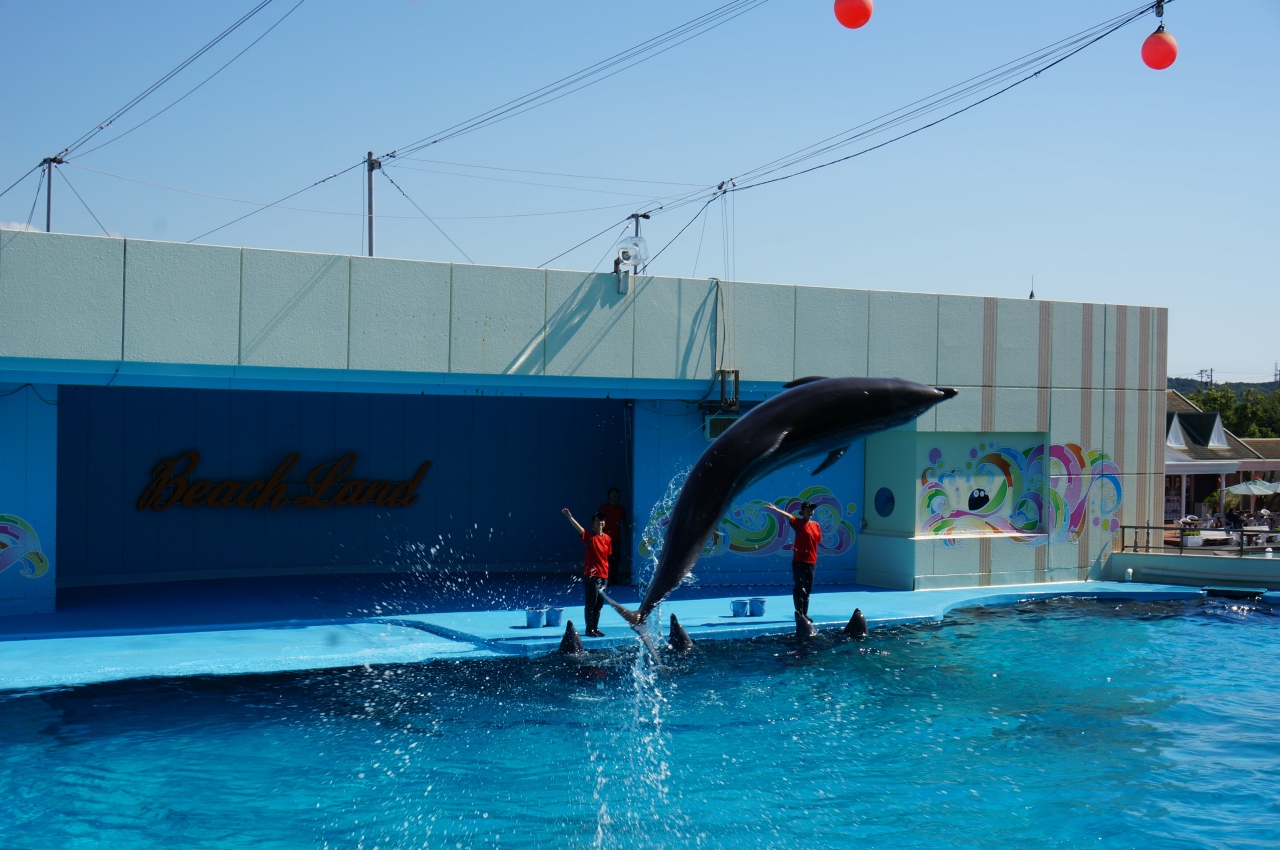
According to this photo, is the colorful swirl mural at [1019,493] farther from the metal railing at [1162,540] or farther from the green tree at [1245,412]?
the green tree at [1245,412]

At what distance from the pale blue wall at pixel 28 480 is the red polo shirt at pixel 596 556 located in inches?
240

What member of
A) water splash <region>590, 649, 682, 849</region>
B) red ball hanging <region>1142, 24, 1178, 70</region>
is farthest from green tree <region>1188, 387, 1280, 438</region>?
water splash <region>590, 649, 682, 849</region>

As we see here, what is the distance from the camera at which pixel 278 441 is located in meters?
16.5

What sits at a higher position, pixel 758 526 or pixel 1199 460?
pixel 1199 460

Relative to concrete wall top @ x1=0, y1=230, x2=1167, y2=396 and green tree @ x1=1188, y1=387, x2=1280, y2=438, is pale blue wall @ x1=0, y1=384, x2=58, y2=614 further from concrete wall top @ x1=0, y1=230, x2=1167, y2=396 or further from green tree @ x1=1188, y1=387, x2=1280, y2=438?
green tree @ x1=1188, y1=387, x2=1280, y2=438

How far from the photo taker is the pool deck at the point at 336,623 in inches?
411

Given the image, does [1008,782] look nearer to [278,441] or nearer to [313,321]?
[313,321]

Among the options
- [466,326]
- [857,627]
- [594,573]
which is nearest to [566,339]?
[466,326]

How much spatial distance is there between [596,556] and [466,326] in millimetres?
3396

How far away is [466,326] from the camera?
13156mm

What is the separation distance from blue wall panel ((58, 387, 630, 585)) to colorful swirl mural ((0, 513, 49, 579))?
3.00 meters

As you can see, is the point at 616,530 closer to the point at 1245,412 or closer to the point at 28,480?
the point at 28,480

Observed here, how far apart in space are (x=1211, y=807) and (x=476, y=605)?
355 inches

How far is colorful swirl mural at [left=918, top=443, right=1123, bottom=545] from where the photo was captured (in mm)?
16094
